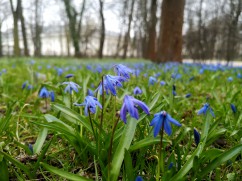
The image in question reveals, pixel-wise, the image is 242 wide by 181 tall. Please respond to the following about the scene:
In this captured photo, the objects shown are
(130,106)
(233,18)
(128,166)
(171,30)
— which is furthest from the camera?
(233,18)

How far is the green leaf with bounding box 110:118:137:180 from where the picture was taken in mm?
1216

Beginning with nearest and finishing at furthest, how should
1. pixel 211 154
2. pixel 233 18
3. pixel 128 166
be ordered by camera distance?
1. pixel 128 166
2. pixel 211 154
3. pixel 233 18

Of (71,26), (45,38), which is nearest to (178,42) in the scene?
(71,26)

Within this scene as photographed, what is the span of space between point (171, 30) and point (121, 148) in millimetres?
9108

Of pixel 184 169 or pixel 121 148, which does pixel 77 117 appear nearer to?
pixel 121 148

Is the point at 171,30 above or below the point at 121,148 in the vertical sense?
above

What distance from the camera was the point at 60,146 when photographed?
1875 mm

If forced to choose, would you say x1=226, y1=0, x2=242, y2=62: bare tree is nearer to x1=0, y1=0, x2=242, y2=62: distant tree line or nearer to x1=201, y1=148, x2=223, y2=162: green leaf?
x1=0, y1=0, x2=242, y2=62: distant tree line

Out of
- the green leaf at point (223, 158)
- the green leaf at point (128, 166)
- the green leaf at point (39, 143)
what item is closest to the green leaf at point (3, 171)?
the green leaf at point (39, 143)

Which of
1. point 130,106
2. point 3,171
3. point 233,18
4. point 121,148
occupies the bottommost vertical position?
point 3,171

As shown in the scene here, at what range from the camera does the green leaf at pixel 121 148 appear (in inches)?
47.9

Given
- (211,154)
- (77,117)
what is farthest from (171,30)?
(211,154)

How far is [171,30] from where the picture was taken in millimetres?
9930

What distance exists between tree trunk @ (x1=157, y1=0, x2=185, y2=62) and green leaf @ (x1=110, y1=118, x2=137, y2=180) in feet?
29.2
